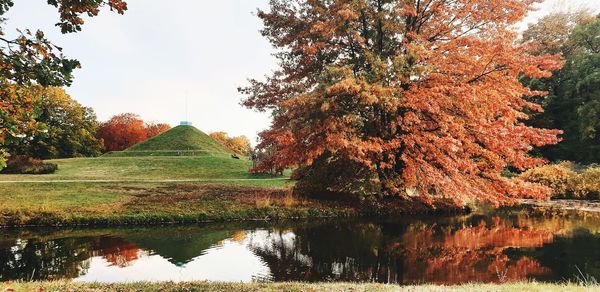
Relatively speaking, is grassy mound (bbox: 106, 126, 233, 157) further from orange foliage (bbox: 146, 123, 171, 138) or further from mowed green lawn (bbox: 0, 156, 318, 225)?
orange foliage (bbox: 146, 123, 171, 138)

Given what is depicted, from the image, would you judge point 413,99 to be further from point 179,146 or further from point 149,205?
point 179,146

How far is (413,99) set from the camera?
17406 mm

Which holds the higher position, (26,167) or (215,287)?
(26,167)

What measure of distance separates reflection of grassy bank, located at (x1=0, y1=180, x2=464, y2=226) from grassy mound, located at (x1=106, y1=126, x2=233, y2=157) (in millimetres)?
32267

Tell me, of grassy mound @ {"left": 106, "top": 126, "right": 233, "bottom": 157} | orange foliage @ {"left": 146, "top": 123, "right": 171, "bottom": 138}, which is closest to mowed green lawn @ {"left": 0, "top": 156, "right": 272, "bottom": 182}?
grassy mound @ {"left": 106, "top": 126, "right": 233, "bottom": 157}

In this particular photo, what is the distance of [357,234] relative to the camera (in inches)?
631

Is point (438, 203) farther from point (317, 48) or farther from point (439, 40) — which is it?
point (317, 48)

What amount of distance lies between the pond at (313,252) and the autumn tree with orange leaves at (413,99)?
2.47m

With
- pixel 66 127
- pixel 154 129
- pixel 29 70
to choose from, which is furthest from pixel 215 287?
pixel 154 129

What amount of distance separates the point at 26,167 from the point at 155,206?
73.8ft

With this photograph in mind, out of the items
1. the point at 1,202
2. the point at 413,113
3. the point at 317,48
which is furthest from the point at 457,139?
the point at 1,202

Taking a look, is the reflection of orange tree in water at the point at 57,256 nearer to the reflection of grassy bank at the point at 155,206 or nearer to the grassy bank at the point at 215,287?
the reflection of grassy bank at the point at 155,206

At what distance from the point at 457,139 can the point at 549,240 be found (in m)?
5.17

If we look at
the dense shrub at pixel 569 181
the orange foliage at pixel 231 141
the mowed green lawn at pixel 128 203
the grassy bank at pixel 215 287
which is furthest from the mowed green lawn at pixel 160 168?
the orange foliage at pixel 231 141
